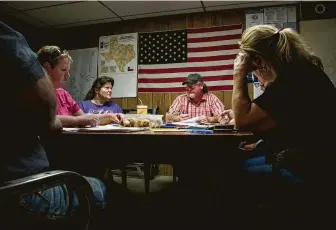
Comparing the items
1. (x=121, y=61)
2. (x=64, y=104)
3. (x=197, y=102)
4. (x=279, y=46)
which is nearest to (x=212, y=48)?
(x=197, y=102)

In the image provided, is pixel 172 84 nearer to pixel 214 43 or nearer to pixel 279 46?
pixel 214 43

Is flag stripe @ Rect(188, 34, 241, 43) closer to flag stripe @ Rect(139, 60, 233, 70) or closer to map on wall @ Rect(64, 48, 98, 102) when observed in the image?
flag stripe @ Rect(139, 60, 233, 70)

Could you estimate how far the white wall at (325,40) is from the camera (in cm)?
403

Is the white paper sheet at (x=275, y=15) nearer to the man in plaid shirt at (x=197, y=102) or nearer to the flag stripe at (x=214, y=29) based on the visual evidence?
the flag stripe at (x=214, y=29)

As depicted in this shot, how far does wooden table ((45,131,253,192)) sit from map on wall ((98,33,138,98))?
338 cm

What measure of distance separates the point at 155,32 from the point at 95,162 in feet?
12.0

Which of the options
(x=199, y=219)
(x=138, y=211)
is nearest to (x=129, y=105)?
(x=138, y=211)

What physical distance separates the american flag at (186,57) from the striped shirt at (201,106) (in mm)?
532

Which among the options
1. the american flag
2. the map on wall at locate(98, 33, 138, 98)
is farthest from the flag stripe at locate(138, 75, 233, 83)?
the map on wall at locate(98, 33, 138, 98)

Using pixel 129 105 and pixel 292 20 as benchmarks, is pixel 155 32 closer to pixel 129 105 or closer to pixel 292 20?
pixel 129 105

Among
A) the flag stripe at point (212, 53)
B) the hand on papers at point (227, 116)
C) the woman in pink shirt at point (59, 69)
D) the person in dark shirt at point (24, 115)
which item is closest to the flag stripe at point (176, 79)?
the flag stripe at point (212, 53)

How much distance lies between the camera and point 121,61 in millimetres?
4961

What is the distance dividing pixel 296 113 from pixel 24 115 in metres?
0.98

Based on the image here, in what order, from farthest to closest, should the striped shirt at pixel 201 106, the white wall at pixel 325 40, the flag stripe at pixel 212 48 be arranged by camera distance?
1. the flag stripe at pixel 212 48
2. the white wall at pixel 325 40
3. the striped shirt at pixel 201 106
